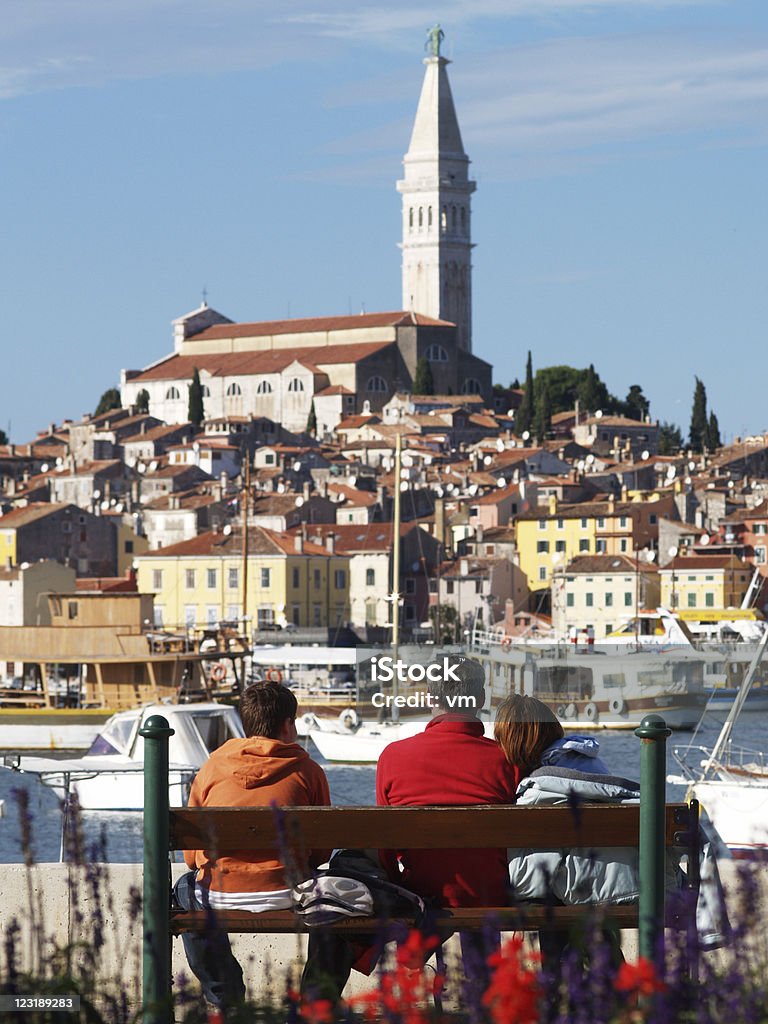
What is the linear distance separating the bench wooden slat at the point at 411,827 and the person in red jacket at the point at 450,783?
0.53ft

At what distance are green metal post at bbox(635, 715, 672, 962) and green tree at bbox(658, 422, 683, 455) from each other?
92.8m

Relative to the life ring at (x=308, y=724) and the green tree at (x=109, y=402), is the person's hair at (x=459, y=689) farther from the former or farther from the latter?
the green tree at (x=109, y=402)

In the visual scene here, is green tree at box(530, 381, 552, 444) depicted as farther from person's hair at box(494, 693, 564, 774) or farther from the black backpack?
the black backpack

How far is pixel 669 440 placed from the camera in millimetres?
97562

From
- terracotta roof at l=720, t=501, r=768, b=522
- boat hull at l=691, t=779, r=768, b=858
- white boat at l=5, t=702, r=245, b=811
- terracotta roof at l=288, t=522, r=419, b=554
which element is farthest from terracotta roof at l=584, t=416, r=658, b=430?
boat hull at l=691, t=779, r=768, b=858

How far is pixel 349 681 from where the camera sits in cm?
4300

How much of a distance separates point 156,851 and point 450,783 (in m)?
0.61

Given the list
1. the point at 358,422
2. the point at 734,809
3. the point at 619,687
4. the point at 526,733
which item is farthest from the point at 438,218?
the point at 526,733

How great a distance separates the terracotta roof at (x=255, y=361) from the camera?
340 ft

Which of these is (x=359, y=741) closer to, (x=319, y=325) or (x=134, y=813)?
(x=134, y=813)

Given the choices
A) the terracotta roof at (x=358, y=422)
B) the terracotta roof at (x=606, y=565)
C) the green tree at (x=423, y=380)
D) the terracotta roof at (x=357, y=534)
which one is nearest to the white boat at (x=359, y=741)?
the terracotta roof at (x=606, y=565)

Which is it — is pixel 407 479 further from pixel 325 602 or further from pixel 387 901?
pixel 387 901

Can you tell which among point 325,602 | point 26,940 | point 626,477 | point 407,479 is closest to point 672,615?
point 325,602

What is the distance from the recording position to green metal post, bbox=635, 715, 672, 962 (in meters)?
3.11
